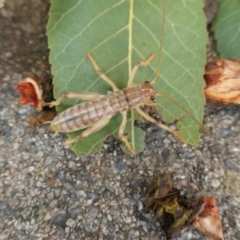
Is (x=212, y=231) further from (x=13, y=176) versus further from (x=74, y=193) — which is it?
(x=13, y=176)

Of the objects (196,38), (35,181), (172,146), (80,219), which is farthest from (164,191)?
(196,38)

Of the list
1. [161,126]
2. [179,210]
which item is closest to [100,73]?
[161,126]

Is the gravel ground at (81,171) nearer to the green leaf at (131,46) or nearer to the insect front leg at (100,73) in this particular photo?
the green leaf at (131,46)

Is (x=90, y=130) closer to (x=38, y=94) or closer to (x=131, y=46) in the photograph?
(x=38, y=94)

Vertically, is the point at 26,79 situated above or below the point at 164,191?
above

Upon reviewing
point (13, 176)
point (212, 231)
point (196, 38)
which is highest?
point (196, 38)

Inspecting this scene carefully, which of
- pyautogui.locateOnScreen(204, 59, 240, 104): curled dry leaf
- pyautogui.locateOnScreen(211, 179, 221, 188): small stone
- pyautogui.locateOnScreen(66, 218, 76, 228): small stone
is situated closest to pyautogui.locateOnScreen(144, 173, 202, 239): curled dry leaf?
pyautogui.locateOnScreen(211, 179, 221, 188): small stone

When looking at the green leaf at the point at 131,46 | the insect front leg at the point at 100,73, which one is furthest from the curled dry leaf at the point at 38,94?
the insect front leg at the point at 100,73
